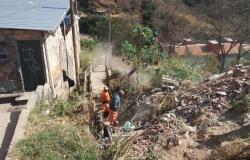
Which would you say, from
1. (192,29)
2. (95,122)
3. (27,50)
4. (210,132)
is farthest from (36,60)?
(192,29)

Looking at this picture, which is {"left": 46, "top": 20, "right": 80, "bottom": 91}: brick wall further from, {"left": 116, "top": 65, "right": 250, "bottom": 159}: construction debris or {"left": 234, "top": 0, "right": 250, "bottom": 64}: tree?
{"left": 234, "top": 0, "right": 250, "bottom": 64}: tree

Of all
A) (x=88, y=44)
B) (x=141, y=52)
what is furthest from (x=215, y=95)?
(x=88, y=44)

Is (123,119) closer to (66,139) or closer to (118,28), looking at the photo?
(66,139)

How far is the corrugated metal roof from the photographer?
10758 mm

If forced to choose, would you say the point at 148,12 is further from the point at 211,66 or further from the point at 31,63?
the point at 31,63

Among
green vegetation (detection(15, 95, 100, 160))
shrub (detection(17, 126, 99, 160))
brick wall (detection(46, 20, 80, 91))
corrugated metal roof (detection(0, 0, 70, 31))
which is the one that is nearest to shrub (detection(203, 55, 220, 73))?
brick wall (detection(46, 20, 80, 91))

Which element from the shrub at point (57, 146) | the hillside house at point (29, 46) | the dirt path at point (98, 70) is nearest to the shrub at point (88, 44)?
the dirt path at point (98, 70)

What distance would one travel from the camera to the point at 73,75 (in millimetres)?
15320

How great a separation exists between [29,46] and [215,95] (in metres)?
5.60

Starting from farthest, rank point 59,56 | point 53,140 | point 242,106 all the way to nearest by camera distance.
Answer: point 59,56, point 242,106, point 53,140

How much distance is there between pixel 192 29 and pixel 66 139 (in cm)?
2938

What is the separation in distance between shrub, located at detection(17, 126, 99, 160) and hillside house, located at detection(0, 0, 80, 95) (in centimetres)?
398

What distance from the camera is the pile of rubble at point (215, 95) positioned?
9.52 m

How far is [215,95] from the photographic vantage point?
10039 millimetres
